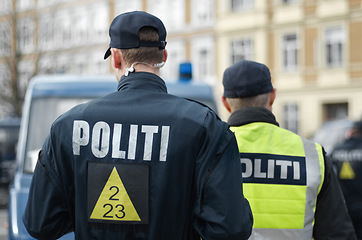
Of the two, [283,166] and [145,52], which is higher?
[145,52]

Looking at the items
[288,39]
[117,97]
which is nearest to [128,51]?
[117,97]

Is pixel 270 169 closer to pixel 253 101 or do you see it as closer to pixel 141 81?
pixel 253 101

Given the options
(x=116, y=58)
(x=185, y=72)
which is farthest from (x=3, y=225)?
(x=116, y=58)

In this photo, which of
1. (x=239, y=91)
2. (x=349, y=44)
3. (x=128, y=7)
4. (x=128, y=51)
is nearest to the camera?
(x=128, y=51)

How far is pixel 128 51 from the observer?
2.08 m

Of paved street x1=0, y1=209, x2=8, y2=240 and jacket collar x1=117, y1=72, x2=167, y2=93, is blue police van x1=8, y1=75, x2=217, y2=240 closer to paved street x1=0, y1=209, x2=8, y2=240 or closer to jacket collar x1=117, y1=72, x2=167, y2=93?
jacket collar x1=117, y1=72, x2=167, y2=93

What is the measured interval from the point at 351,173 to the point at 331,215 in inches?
138

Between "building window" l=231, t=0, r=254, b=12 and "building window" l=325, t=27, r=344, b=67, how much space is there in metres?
4.46

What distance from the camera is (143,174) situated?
1.94 metres

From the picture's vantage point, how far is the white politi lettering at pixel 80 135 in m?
1.99

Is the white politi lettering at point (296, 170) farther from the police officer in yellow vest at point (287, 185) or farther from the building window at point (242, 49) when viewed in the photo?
the building window at point (242, 49)

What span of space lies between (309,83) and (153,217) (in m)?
25.1

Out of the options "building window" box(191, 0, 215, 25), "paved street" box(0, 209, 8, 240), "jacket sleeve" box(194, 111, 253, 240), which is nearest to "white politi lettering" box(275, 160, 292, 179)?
"jacket sleeve" box(194, 111, 253, 240)

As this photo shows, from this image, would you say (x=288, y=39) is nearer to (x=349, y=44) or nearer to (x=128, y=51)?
(x=349, y=44)
